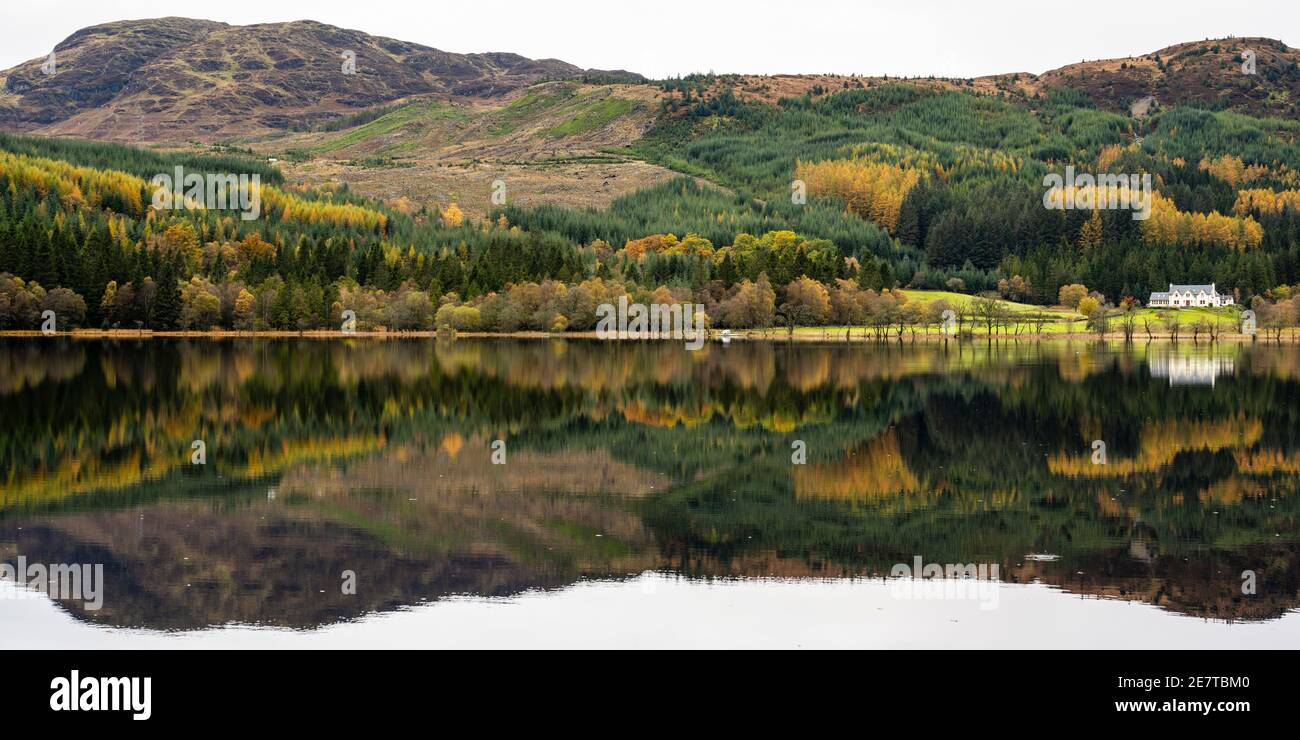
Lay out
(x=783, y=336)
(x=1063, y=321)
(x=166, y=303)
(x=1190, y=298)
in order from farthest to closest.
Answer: (x=1190, y=298) → (x=1063, y=321) → (x=783, y=336) → (x=166, y=303)

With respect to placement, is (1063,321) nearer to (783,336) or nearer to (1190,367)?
(783,336)

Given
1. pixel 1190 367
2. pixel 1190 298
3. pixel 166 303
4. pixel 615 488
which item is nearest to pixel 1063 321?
pixel 1190 298

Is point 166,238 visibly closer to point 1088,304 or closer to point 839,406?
point 1088,304

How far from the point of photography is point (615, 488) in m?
32.8

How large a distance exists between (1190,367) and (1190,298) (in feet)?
359

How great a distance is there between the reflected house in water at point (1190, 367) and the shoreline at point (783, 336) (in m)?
36.5

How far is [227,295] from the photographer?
5974 inches

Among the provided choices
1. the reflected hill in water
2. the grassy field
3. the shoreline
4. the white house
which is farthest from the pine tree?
the white house

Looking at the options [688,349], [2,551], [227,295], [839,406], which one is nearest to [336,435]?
[2,551]

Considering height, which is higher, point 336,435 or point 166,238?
point 166,238

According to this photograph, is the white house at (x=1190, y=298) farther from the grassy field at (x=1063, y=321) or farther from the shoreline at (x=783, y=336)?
the shoreline at (x=783, y=336)

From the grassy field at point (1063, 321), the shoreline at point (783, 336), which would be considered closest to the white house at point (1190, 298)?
the grassy field at point (1063, 321)

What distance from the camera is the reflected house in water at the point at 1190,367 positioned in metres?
72.5
